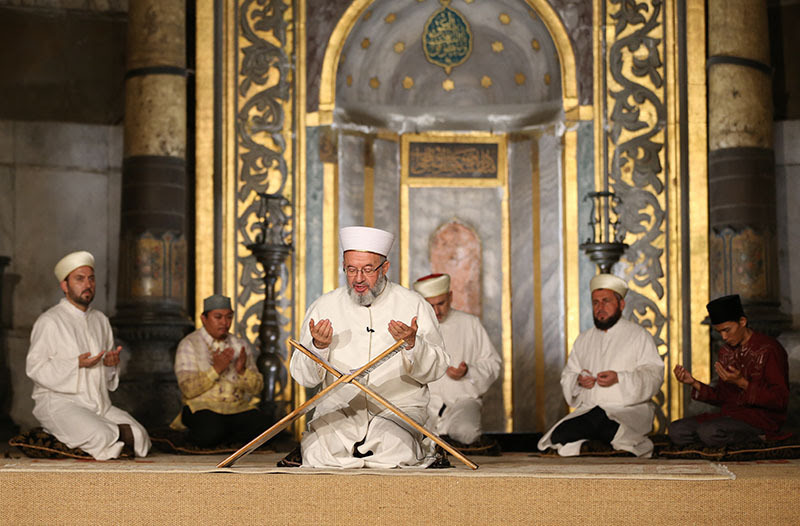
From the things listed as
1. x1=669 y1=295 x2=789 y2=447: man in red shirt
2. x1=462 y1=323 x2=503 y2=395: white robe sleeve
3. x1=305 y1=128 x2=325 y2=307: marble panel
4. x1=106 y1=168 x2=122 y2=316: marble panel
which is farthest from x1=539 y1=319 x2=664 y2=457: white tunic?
x1=106 y1=168 x2=122 y2=316: marble panel

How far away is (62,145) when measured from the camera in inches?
336

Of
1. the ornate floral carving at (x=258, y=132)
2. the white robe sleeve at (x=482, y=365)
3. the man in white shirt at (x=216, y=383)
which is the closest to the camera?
the man in white shirt at (x=216, y=383)

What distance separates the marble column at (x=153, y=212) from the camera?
25.2 feet

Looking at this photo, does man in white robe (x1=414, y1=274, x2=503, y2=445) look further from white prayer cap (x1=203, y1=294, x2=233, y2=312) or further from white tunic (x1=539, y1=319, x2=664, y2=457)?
white prayer cap (x1=203, y1=294, x2=233, y2=312)

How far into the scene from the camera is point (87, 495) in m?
4.04

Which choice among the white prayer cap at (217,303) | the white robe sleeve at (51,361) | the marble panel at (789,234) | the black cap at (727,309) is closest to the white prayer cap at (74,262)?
the white robe sleeve at (51,361)

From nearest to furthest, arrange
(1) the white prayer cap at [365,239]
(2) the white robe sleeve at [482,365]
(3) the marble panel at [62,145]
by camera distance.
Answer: (1) the white prayer cap at [365,239]
(2) the white robe sleeve at [482,365]
(3) the marble panel at [62,145]

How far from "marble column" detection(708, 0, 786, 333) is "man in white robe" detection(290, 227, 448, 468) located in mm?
3550

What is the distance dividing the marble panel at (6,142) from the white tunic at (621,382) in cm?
481

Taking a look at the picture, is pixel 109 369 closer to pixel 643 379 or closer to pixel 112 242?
pixel 112 242

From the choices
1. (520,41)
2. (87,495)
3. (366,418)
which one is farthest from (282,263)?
(87,495)

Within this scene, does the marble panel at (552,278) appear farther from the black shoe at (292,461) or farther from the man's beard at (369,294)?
the black shoe at (292,461)

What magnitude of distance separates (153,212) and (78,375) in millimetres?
2129

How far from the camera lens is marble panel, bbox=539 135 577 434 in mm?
8344
